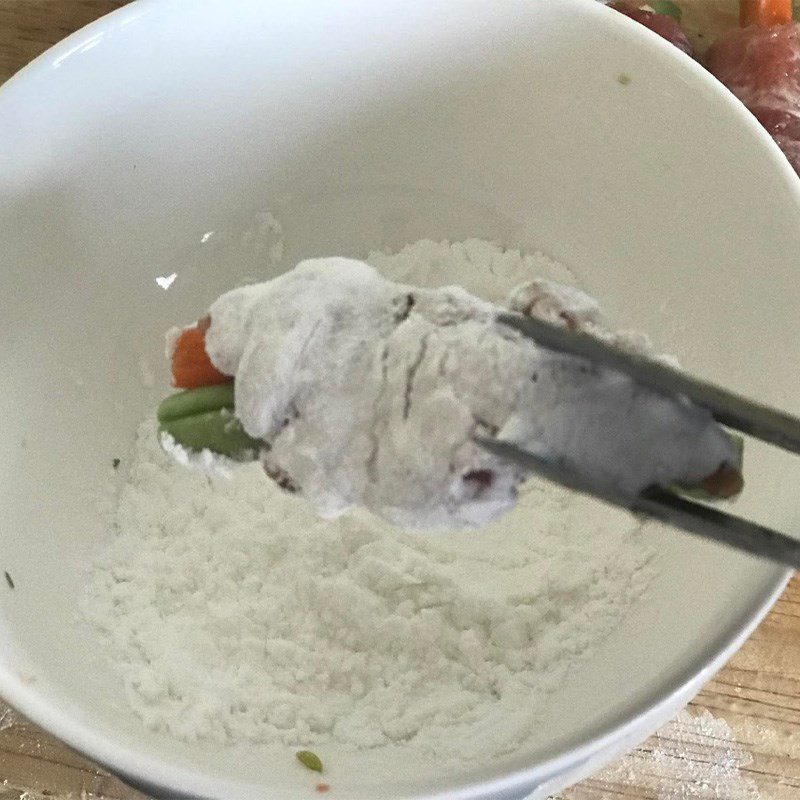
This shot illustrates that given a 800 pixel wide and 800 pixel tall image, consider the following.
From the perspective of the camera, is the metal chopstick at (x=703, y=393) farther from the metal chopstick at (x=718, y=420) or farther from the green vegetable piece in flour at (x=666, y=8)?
the green vegetable piece in flour at (x=666, y=8)

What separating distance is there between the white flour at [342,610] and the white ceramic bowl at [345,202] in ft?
0.10

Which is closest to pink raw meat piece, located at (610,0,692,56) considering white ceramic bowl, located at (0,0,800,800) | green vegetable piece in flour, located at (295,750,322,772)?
white ceramic bowl, located at (0,0,800,800)

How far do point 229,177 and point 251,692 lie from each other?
44 centimetres

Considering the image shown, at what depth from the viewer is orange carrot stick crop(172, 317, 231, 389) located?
20.6 inches

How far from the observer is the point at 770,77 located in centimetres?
89

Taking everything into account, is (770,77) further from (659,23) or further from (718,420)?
(718,420)

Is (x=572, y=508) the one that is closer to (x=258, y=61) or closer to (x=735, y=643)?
(x=735, y=643)

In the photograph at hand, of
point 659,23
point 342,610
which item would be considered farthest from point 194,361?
point 659,23

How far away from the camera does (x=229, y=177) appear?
791mm

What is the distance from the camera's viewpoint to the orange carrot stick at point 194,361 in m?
0.52

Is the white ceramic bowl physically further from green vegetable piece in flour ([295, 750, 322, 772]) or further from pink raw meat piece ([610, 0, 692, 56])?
pink raw meat piece ([610, 0, 692, 56])

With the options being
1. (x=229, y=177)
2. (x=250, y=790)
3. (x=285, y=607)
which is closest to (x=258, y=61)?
(x=229, y=177)

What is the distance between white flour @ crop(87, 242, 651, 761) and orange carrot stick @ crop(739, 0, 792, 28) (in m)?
0.58

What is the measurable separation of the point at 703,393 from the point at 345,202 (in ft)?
1.75
